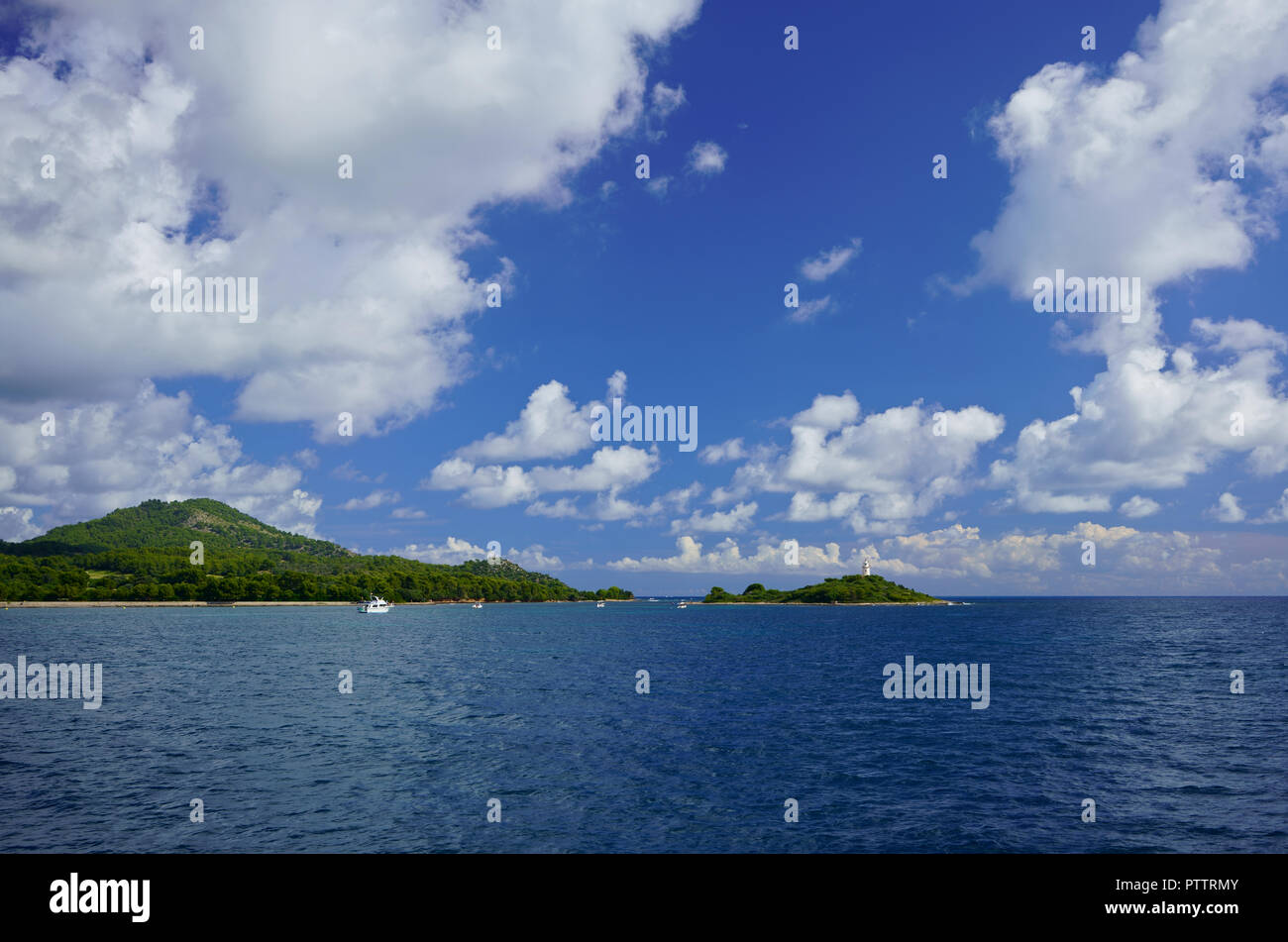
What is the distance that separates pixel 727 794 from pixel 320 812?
19.7 metres

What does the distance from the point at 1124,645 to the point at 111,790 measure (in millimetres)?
147301

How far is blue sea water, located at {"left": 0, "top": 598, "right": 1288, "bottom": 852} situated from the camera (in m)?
29.9

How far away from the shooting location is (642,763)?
41.5 metres

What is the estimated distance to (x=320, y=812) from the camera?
106 ft

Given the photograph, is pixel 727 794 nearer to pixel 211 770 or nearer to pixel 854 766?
pixel 854 766

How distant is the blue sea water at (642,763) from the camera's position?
2994 cm
